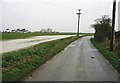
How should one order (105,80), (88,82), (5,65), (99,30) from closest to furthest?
(88,82), (105,80), (5,65), (99,30)

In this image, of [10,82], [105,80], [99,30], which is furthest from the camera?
[99,30]

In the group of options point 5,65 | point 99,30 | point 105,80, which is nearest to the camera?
point 105,80

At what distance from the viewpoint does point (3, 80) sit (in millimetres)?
10562

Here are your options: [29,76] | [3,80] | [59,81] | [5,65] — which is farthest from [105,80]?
[5,65]

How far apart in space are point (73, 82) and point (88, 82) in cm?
58

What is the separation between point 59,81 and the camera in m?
10.9

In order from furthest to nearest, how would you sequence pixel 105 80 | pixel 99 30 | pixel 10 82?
1. pixel 99 30
2. pixel 105 80
3. pixel 10 82

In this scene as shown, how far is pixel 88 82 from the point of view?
10984 mm

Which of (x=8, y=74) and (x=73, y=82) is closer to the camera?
(x=73, y=82)

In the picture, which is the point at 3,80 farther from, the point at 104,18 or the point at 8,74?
the point at 104,18

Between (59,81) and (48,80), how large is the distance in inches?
17.3

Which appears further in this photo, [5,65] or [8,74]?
[5,65]

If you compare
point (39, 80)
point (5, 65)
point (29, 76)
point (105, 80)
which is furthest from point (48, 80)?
point (5, 65)

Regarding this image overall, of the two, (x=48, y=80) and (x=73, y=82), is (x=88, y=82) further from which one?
(x=48, y=80)
